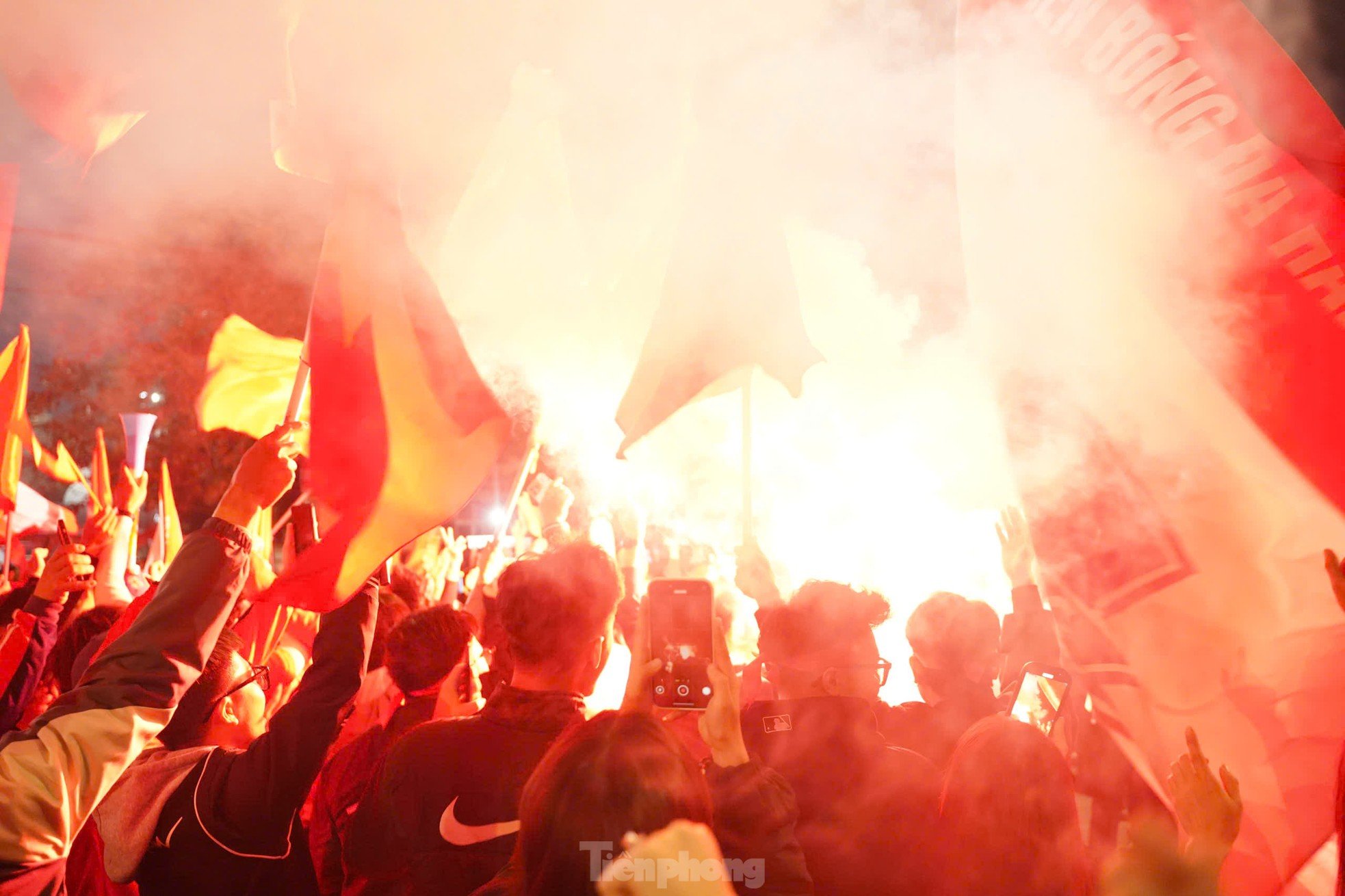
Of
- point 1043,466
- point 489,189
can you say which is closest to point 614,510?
point 489,189

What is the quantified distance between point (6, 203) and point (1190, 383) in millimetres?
3863

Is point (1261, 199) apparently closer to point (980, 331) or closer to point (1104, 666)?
point (980, 331)

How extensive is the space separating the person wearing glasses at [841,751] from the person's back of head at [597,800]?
0.76 m

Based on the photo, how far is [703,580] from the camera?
1916 millimetres

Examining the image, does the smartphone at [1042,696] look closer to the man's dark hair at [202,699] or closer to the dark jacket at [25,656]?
the man's dark hair at [202,699]

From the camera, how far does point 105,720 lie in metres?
1.42

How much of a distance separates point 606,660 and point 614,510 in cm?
274

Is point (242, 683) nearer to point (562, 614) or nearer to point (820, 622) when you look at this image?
point (562, 614)

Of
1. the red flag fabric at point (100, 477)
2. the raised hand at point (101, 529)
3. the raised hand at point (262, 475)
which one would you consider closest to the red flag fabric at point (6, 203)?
the raised hand at point (101, 529)

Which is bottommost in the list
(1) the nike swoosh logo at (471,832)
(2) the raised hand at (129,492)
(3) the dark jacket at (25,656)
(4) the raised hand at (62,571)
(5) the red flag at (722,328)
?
(1) the nike swoosh logo at (471,832)

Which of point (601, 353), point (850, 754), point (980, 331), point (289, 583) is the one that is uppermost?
point (601, 353)

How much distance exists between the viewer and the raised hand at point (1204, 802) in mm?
1531

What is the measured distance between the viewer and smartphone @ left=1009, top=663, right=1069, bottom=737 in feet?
8.19

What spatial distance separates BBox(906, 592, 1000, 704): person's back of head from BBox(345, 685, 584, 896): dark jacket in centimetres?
118
